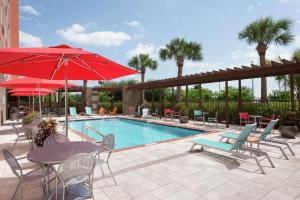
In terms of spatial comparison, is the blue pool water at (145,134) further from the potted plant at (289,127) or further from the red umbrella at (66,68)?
the red umbrella at (66,68)

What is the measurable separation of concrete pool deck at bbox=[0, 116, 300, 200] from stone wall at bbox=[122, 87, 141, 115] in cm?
1448

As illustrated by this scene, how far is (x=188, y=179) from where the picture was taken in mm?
Answer: 3549

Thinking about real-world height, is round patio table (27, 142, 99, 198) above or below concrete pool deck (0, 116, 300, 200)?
above

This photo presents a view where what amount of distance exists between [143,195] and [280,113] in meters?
9.32

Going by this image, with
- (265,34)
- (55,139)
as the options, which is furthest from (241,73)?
(55,139)

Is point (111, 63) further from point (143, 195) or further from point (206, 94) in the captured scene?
point (206, 94)

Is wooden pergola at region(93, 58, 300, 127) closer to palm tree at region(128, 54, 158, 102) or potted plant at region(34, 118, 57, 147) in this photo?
potted plant at region(34, 118, 57, 147)

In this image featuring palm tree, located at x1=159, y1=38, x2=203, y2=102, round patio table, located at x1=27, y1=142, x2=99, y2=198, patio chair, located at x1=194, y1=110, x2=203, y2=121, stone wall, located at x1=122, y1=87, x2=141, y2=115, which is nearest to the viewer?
round patio table, located at x1=27, y1=142, x2=99, y2=198

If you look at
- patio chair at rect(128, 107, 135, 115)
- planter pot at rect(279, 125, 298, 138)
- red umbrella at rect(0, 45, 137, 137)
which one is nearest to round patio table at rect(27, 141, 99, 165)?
red umbrella at rect(0, 45, 137, 137)

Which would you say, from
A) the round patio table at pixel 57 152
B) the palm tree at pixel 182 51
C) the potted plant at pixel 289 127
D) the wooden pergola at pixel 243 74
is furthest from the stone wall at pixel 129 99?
the round patio table at pixel 57 152

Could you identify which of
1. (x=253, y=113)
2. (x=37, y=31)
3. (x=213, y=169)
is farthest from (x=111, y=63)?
(x=37, y=31)

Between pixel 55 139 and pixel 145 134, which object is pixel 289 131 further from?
pixel 55 139

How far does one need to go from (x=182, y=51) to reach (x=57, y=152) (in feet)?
57.9

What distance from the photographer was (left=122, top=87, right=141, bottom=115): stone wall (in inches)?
767
